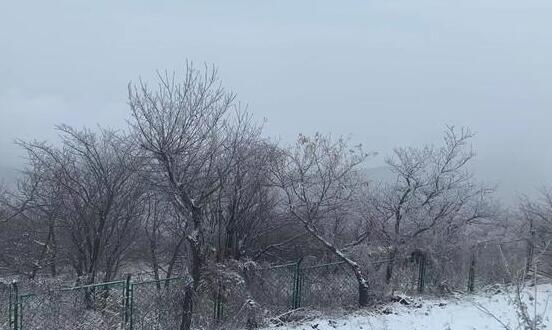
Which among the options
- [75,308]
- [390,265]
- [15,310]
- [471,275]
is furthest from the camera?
[471,275]

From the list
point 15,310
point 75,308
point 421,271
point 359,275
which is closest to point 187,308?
point 75,308

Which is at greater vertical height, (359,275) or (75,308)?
(359,275)

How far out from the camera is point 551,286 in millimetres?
20750

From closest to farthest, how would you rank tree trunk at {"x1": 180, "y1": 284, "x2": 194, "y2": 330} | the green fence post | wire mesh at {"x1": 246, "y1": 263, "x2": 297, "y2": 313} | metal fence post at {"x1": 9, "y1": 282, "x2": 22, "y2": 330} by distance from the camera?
metal fence post at {"x1": 9, "y1": 282, "x2": 22, "y2": 330}, the green fence post, tree trunk at {"x1": 180, "y1": 284, "x2": 194, "y2": 330}, wire mesh at {"x1": 246, "y1": 263, "x2": 297, "y2": 313}

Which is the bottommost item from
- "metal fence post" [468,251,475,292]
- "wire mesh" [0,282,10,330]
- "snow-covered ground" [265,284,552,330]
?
"snow-covered ground" [265,284,552,330]

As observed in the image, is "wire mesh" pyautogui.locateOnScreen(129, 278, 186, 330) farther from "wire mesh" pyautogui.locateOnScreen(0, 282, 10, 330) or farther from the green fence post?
"wire mesh" pyautogui.locateOnScreen(0, 282, 10, 330)

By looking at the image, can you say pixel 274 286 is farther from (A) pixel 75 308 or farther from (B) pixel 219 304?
(A) pixel 75 308

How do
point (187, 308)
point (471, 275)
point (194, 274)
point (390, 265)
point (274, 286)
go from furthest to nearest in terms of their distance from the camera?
point (471, 275) → point (390, 265) → point (274, 286) → point (194, 274) → point (187, 308)

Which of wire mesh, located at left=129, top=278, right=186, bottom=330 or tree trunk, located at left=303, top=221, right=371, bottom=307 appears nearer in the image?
wire mesh, located at left=129, top=278, right=186, bottom=330

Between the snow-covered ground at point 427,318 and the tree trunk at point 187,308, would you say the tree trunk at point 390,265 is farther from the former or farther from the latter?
the tree trunk at point 187,308

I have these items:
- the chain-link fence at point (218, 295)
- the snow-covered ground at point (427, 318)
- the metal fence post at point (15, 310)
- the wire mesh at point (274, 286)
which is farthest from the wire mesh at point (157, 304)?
the wire mesh at point (274, 286)

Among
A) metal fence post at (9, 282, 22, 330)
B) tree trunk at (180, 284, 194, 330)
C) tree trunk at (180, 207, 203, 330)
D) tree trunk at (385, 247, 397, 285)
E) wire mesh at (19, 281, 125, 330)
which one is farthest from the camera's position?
tree trunk at (385, 247, 397, 285)

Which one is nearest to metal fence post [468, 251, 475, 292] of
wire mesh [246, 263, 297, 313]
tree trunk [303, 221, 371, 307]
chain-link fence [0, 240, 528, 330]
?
chain-link fence [0, 240, 528, 330]

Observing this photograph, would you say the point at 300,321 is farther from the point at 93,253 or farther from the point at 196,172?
the point at 93,253
